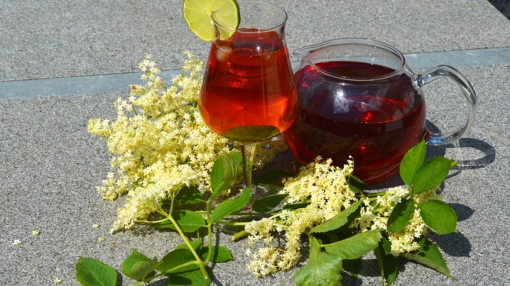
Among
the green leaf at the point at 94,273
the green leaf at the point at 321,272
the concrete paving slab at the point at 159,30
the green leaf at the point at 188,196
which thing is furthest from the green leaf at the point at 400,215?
the concrete paving slab at the point at 159,30

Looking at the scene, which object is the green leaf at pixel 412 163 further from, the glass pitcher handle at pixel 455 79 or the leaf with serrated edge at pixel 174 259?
the leaf with serrated edge at pixel 174 259

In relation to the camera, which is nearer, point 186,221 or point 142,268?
point 142,268

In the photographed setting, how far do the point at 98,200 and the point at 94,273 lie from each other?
0.66ft

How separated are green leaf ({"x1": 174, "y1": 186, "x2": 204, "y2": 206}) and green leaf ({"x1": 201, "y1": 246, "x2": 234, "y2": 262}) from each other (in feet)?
0.30

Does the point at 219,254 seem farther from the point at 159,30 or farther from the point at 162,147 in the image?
the point at 159,30

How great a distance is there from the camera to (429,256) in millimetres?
679

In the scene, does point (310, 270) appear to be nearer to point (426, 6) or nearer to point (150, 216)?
point (150, 216)

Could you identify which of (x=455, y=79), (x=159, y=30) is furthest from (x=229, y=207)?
(x=159, y=30)

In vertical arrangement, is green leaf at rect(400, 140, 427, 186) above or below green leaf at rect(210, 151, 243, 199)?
above

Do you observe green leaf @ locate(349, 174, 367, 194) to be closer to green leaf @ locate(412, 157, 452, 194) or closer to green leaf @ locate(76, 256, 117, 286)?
green leaf @ locate(412, 157, 452, 194)

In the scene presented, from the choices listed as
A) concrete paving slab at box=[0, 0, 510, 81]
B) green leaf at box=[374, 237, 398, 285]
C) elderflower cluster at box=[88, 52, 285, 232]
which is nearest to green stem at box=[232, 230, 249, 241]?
elderflower cluster at box=[88, 52, 285, 232]

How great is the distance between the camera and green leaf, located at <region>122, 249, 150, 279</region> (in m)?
0.65

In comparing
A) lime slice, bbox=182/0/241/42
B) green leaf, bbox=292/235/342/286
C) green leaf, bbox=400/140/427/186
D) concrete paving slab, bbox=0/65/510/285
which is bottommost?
concrete paving slab, bbox=0/65/510/285

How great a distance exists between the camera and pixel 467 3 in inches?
63.1
